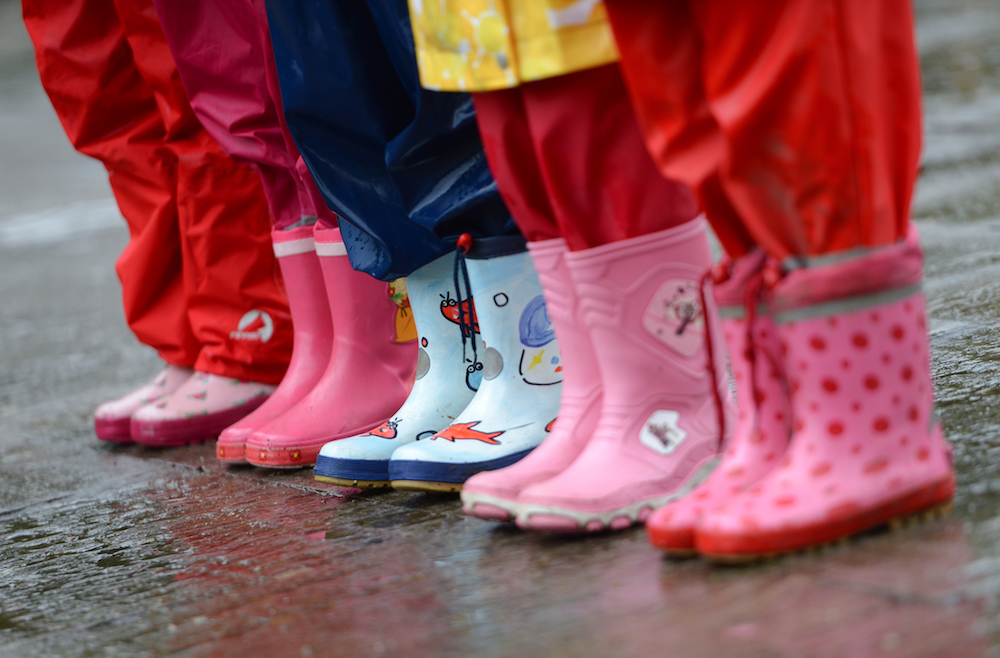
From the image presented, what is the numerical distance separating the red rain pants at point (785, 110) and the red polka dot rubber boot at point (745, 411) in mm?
65

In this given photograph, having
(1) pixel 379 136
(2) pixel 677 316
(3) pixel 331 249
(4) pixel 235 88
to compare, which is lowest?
(2) pixel 677 316

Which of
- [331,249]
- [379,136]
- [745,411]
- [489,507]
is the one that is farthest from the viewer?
[331,249]

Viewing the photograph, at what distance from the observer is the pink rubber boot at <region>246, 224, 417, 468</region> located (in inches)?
75.9

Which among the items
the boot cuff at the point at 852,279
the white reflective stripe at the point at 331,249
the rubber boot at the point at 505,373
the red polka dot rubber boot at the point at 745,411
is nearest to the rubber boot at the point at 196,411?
the white reflective stripe at the point at 331,249

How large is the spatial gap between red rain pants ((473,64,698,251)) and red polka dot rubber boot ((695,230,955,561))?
0.83 feet

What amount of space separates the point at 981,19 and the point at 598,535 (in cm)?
891

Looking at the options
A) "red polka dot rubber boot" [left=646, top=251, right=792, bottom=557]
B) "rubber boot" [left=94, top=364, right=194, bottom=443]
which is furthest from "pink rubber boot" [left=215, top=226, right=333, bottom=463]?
"red polka dot rubber boot" [left=646, top=251, right=792, bottom=557]

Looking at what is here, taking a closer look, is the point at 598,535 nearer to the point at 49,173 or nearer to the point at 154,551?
the point at 154,551

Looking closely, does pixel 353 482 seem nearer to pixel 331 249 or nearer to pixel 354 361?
pixel 354 361

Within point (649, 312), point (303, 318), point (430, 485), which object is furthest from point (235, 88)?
point (649, 312)

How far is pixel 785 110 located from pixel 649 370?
39 cm

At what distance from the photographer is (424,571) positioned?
1.26 metres

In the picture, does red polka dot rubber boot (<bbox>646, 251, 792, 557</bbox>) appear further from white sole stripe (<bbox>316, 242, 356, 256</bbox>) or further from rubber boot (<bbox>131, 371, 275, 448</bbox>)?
rubber boot (<bbox>131, 371, 275, 448</bbox>)

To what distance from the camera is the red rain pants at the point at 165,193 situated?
234 centimetres
